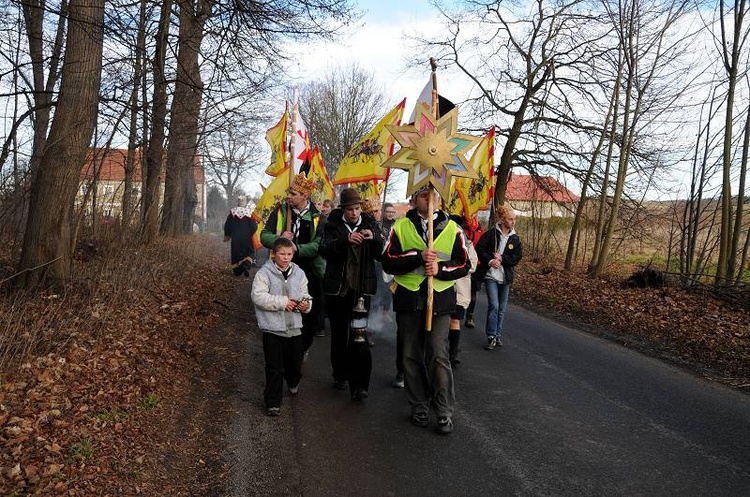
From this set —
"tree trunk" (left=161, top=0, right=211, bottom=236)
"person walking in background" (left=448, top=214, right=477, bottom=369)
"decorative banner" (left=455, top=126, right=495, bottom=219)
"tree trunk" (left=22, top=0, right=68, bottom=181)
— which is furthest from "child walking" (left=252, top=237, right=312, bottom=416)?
"tree trunk" (left=22, top=0, right=68, bottom=181)

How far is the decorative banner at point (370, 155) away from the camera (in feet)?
30.0

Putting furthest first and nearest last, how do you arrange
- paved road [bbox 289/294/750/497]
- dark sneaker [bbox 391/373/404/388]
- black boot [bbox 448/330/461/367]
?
black boot [bbox 448/330/461/367], dark sneaker [bbox 391/373/404/388], paved road [bbox 289/294/750/497]

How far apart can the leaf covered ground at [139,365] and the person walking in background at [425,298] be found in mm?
1693

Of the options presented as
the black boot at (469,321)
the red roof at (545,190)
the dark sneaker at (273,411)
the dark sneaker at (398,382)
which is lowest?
the dark sneaker at (273,411)

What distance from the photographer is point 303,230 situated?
21.3 ft

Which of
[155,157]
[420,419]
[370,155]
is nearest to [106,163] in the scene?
[155,157]

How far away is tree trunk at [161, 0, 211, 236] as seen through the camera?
990cm

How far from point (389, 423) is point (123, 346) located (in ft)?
9.64

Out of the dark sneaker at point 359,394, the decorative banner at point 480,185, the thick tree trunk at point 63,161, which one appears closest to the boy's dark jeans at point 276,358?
the dark sneaker at point 359,394

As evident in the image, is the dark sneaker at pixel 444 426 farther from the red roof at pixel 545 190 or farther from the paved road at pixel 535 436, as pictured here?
the red roof at pixel 545 190

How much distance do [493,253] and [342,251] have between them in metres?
3.05

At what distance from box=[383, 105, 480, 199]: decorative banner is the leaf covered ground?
270 centimetres

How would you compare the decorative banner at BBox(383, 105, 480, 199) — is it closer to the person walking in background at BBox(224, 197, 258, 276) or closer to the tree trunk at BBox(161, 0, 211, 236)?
the tree trunk at BBox(161, 0, 211, 236)

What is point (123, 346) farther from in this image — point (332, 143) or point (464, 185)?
point (332, 143)
